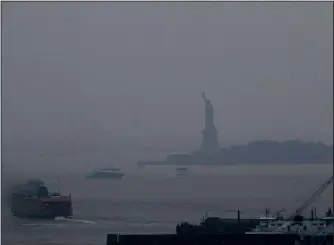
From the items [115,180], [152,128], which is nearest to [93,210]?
[115,180]

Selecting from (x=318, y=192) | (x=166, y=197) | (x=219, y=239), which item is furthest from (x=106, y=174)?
(x=318, y=192)

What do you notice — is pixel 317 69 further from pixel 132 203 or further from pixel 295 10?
A: pixel 132 203

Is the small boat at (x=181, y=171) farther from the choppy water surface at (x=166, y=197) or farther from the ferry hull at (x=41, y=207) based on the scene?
the ferry hull at (x=41, y=207)

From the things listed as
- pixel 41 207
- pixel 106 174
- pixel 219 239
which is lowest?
pixel 219 239

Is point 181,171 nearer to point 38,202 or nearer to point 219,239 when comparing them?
point 219,239

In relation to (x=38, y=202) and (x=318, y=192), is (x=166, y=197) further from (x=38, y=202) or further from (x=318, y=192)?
(x=318, y=192)

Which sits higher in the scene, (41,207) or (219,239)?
(41,207)
